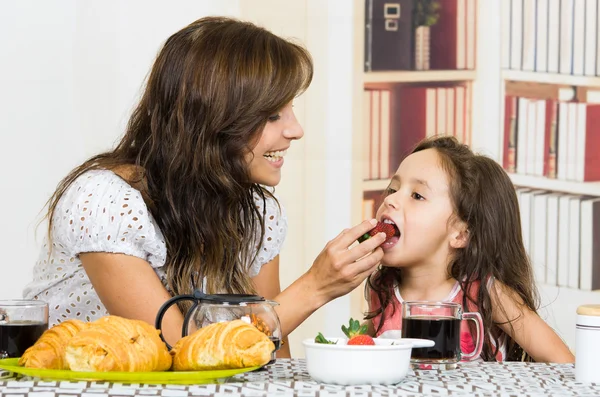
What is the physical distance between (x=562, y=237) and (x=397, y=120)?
0.75 m

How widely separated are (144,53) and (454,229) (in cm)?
186

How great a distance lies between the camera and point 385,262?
81.1 inches

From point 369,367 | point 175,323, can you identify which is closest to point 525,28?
point 175,323

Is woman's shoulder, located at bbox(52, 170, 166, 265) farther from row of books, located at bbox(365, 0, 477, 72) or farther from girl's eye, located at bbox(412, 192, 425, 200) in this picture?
row of books, located at bbox(365, 0, 477, 72)

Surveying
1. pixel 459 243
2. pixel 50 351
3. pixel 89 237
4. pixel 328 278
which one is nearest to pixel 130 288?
pixel 89 237

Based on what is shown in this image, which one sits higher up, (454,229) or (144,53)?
(144,53)

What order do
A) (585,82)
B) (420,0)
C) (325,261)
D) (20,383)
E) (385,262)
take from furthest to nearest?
(420,0) < (585,82) < (385,262) < (325,261) < (20,383)

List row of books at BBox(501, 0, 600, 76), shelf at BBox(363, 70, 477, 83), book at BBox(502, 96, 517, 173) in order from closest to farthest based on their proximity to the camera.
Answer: row of books at BBox(501, 0, 600, 76) < book at BBox(502, 96, 517, 173) < shelf at BBox(363, 70, 477, 83)

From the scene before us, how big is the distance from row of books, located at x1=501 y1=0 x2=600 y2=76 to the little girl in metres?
1.27

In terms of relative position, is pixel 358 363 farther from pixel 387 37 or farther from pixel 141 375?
pixel 387 37

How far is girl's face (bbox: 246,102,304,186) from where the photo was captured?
77.4 inches

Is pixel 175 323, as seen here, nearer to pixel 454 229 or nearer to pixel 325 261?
pixel 325 261

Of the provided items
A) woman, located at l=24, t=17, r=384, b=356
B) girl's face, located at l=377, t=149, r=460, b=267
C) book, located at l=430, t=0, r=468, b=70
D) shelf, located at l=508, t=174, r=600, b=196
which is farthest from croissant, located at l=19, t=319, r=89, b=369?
book, located at l=430, t=0, r=468, b=70

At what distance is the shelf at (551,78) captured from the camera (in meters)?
3.26
